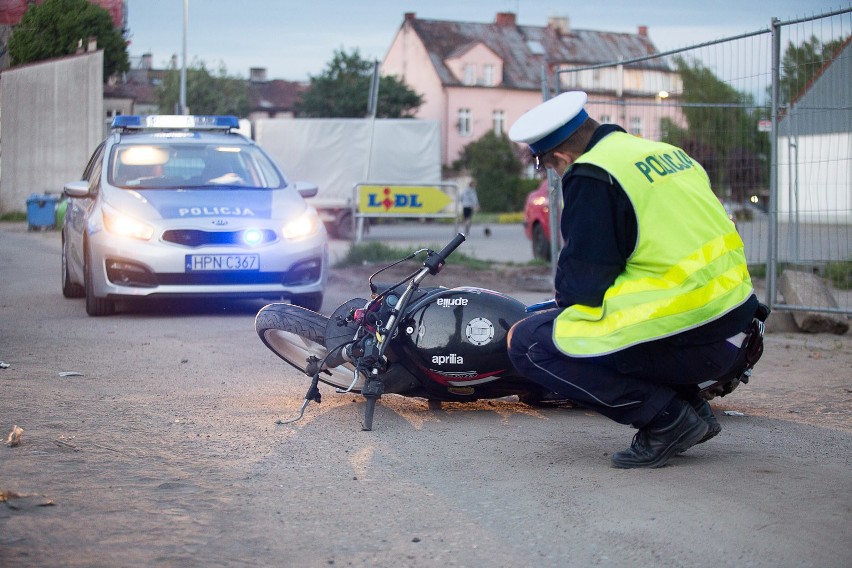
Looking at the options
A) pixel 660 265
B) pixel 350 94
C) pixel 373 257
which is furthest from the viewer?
pixel 350 94

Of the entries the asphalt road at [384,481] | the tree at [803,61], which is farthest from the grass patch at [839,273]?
the asphalt road at [384,481]

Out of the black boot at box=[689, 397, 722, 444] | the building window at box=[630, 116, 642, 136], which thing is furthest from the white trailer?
the black boot at box=[689, 397, 722, 444]

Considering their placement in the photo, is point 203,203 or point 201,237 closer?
point 201,237

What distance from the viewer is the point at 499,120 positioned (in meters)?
68.8

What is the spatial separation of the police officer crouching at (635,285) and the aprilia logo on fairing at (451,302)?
3.05ft

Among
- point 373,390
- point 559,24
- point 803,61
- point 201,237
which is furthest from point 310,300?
point 559,24

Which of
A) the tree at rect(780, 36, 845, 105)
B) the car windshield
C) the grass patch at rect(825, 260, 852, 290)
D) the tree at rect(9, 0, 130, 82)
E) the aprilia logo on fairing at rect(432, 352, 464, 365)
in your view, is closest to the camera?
the aprilia logo on fairing at rect(432, 352, 464, 365)

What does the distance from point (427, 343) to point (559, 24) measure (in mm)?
72092

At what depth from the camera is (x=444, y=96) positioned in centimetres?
6688

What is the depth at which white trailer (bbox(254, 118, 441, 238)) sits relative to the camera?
29.8 meters

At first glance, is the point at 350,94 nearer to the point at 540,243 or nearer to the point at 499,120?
the point at 499,120

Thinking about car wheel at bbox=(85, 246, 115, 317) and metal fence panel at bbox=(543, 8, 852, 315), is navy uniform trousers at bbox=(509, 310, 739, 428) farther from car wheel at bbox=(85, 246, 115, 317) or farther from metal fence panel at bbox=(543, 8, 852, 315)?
car wheel at bbox=(85, 246, 115, 317)

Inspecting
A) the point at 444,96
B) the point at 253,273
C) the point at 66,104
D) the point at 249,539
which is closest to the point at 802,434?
the point at 249,539

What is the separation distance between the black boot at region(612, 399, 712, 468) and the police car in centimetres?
580
